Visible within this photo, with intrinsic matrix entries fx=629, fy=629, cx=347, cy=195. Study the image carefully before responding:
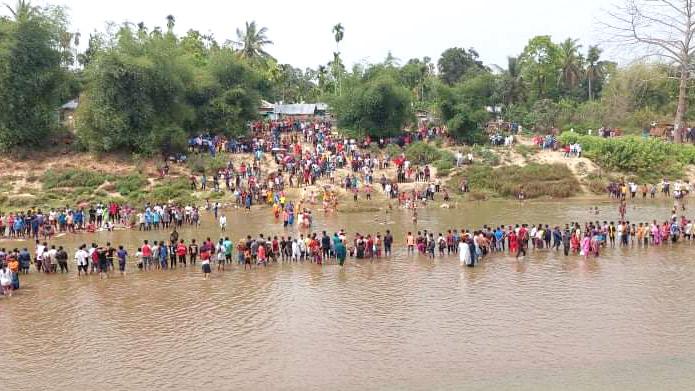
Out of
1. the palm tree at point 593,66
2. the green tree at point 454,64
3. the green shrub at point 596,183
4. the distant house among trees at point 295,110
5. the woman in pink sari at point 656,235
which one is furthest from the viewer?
the green tree at point 454,64

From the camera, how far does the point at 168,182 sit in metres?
37.2

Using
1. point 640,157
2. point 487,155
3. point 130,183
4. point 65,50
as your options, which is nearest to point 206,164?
point 130,183

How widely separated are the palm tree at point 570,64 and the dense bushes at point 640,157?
81.1 feet

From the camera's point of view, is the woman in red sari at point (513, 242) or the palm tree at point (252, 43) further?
the palm tree at point (252, 43)

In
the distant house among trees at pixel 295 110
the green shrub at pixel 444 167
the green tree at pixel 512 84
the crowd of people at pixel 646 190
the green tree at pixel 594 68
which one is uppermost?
the green tree at pixel 594 68

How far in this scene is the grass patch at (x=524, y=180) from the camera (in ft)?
121

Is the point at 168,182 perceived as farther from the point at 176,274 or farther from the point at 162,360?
the point at 162,360

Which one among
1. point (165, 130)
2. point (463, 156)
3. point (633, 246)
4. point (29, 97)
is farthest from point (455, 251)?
point (29, 97)

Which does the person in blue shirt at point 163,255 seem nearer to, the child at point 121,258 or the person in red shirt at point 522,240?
the child at point 121,258

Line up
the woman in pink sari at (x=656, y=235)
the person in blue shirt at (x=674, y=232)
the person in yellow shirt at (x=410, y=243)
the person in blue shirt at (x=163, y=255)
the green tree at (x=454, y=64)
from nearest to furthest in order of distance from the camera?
the person in blue shirt at (x=163, y=255) < the person in yellow shirt at (x=410, y=243) < the woman in pink sari at (x=656, y=235) < the person in blue shirt at (x=674, y=232) < the green tree at (x=454, y=64)

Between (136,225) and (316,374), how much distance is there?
63.9ft

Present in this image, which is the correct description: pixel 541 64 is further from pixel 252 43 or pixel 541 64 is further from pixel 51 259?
pixel 51 259

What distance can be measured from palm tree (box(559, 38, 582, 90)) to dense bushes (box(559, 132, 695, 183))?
81.1 ft

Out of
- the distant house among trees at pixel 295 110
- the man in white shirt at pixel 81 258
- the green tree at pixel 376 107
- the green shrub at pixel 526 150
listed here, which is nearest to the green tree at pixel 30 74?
the green tree at pixel 376 107
